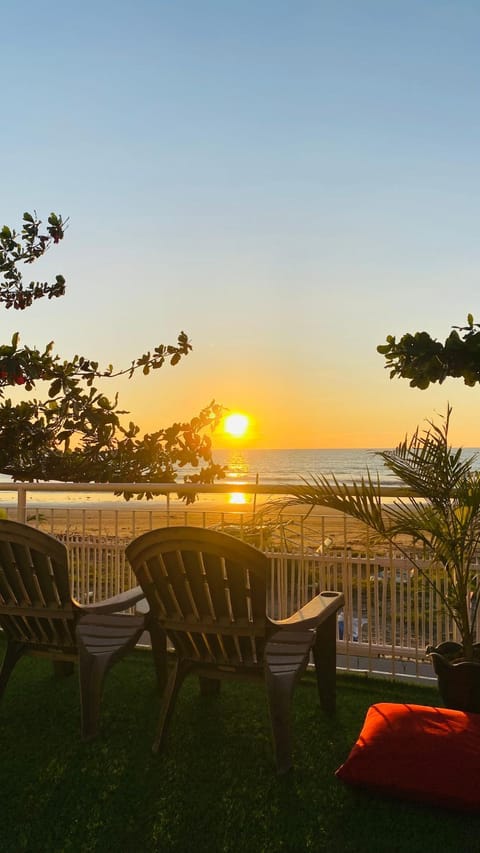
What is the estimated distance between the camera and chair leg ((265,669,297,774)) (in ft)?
9.49

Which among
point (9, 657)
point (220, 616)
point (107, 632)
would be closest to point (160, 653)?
point (107, 632)

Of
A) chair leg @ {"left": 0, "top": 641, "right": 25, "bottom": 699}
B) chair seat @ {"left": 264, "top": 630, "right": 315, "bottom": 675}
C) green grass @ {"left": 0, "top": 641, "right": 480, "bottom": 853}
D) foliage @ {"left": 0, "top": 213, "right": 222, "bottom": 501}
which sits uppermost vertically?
foliage @ {"left": 0, "top": 213, "right": 222, "bottom": 501}

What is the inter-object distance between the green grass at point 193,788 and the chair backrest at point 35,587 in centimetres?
49

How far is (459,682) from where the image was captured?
11.2 feet

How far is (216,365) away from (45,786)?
93.0 ft

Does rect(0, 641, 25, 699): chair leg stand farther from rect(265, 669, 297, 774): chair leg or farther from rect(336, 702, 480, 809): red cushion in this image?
rect(336, 702, 480, 809): red cushion

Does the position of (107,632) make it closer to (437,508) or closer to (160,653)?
(160,653)

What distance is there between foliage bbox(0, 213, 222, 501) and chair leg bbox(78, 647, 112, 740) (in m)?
2.06

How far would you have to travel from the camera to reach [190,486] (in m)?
4.75

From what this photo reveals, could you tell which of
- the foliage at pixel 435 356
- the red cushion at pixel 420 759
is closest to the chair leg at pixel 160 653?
the red cushion at pixel 420 759

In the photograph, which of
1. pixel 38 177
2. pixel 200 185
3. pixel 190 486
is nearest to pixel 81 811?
pixel 190 486

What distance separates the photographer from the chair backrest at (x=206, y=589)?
2.88 metres

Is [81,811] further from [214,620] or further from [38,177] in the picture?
[38,177]

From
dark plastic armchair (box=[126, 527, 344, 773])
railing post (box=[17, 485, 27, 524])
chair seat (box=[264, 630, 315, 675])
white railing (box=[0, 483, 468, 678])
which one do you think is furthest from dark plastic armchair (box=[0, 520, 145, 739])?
railing post (box=[17, 485, 27, 524])
